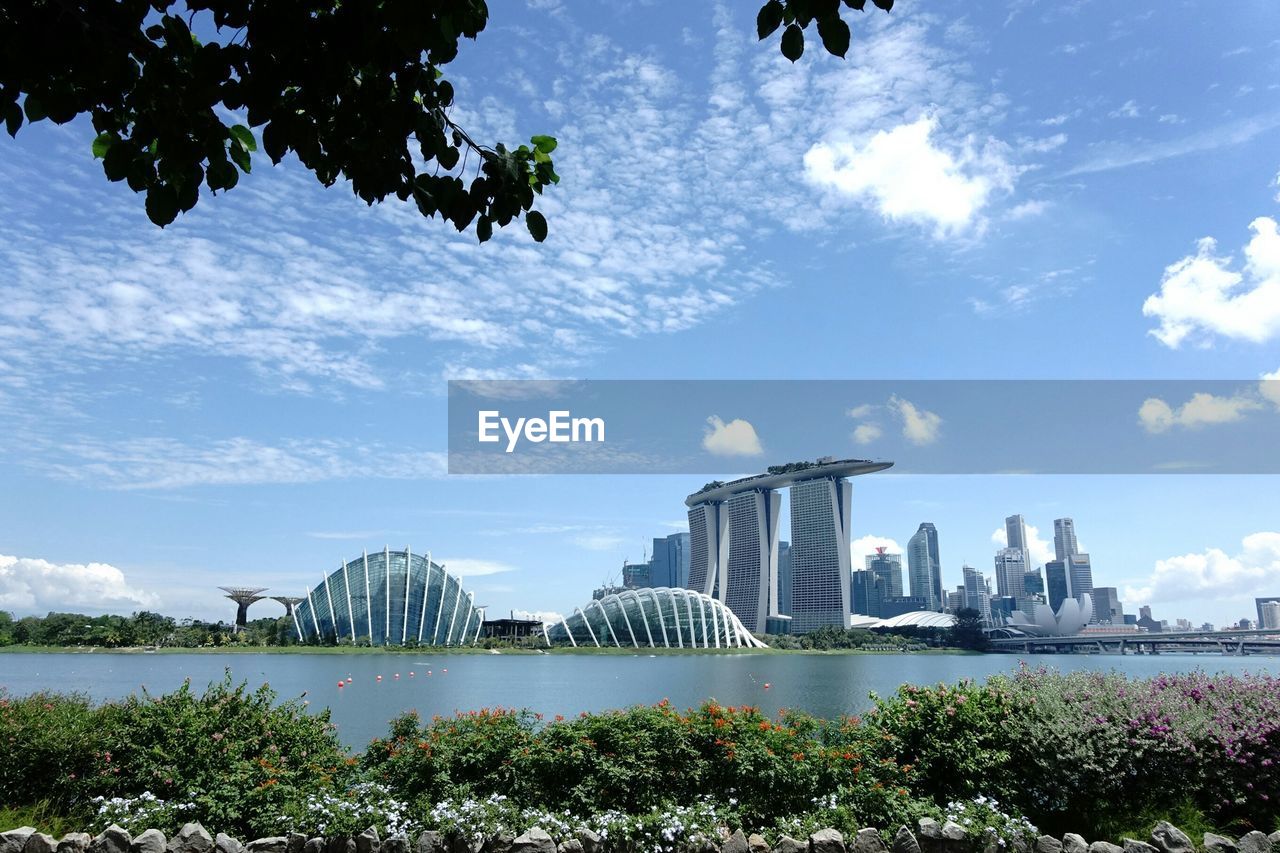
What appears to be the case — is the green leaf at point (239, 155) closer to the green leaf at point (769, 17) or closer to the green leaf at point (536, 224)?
the green leaf at point (536, 224)

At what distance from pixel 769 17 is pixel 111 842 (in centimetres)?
744

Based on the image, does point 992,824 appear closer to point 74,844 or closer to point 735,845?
point 735,845

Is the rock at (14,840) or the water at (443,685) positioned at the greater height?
the rock at (14,840)

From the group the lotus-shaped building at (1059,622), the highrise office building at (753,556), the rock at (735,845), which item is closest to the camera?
the rock at (735,845)

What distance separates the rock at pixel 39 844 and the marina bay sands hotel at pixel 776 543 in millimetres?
154595

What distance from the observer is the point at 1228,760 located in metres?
7.05

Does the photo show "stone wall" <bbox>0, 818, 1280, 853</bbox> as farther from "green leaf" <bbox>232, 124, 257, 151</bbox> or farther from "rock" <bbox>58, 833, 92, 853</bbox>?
"green leaf" <bbox>232, 124, 257, 151</bbox>

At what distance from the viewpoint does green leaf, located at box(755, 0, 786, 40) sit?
3066mm

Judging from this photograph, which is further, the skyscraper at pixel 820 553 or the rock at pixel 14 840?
the skyscraper at pixel 820 553

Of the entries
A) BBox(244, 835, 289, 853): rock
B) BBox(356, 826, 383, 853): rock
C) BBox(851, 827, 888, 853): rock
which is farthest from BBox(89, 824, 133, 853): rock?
BBox(851, 827, 888, 853): rock

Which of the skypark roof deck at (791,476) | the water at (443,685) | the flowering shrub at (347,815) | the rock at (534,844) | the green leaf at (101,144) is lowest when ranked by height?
the water at (443,685)

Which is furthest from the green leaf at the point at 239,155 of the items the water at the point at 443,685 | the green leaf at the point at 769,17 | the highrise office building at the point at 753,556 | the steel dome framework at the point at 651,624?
the highrise office building at the point at 753,556

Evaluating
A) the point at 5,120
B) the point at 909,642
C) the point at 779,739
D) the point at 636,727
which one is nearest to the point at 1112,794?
the point at 779,739

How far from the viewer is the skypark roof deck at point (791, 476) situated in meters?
159
